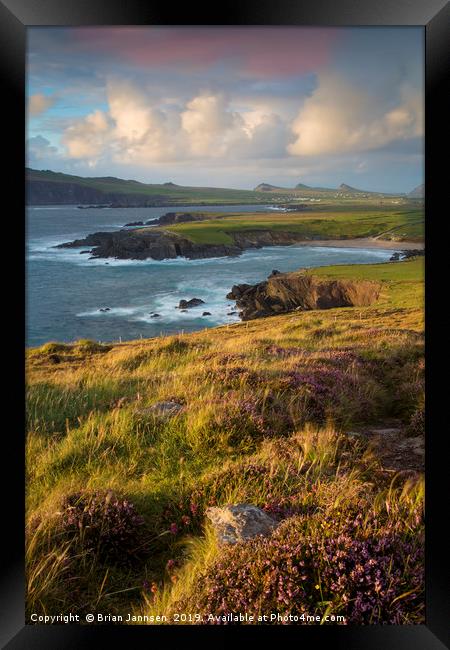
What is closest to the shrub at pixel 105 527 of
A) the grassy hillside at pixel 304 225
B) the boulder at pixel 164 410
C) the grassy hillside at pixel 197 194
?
the boulder at pixel 164 410

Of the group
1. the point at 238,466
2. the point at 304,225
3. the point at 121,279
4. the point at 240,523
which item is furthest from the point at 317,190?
the point at 240,523

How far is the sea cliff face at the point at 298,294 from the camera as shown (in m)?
6.14

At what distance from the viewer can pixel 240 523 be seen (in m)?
4.11

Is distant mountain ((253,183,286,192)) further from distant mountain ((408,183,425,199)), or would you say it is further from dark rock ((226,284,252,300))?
distant mountain ((408,183,425,199))

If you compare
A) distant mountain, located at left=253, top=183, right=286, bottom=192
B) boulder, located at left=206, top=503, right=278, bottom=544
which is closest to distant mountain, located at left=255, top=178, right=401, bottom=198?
distant mountain, located at left=253, top=183, right=286, bottom=192

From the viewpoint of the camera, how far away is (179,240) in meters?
6.36

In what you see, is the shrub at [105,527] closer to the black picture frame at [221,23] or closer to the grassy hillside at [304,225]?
the black picture frame at [221,23]

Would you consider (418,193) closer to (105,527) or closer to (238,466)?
(238,466)

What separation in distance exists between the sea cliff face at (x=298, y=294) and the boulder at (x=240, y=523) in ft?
8.35

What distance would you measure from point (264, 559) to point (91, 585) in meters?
1.53

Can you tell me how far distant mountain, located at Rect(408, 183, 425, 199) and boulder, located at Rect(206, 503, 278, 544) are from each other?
11.0ft

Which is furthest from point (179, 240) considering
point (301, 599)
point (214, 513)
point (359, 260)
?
point (301, 599)

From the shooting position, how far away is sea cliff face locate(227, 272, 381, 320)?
6145 mm
